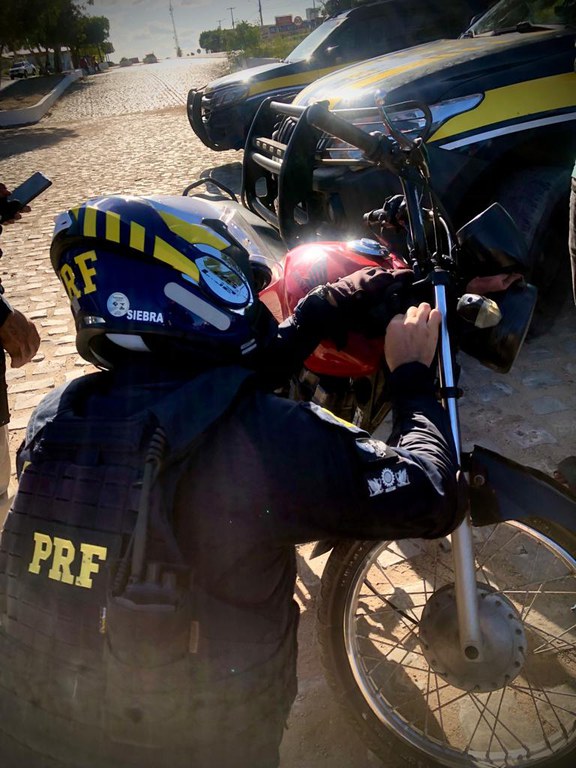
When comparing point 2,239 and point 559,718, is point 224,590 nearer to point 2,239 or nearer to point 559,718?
point 559,718

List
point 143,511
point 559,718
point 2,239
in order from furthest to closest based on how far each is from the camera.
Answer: point 2,239 < point 559,718 < point 143,511

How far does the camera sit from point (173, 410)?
137cm

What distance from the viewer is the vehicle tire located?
4.05 metres

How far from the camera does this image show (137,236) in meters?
1.52

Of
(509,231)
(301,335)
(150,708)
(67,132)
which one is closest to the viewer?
(150,708)

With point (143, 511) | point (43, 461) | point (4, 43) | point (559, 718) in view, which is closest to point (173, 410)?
point (143, 511)

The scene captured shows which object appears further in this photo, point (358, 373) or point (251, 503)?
point (358, 373)

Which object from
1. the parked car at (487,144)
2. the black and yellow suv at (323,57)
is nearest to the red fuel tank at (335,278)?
the parked car at (487,144)

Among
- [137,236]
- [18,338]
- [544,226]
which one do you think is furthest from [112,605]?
[544,226]

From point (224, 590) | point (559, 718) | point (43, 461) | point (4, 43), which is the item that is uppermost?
point (4, 43)

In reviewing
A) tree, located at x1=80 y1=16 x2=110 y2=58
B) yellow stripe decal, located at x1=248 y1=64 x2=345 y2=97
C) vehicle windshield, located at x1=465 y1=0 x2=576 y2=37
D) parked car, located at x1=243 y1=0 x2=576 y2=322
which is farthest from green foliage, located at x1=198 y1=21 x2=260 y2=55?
parked car, located at x1=243 y1=0 x2=576 y2=322

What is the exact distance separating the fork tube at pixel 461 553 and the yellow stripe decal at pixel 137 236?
78 centimetres

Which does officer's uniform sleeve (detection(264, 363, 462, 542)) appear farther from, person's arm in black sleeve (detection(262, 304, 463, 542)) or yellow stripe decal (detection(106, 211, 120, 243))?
yellow stripe decal (detection(106, 211, 120, 243))

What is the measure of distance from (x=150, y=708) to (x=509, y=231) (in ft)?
4.92
